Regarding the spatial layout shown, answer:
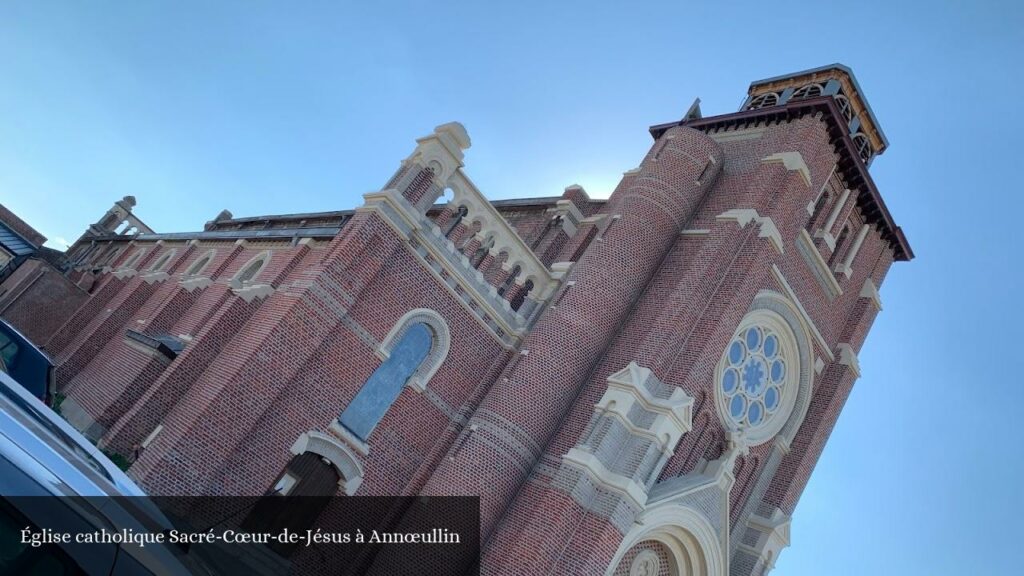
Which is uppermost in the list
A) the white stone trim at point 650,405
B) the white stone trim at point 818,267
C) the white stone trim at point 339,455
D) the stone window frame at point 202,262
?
the white stone trim at point 818,267

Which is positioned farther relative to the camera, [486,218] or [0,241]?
[0,241]

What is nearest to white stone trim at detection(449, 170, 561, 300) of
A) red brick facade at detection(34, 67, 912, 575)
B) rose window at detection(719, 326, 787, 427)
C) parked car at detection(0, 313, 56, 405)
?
red brick facade at detection(34, 67, 912, 575)

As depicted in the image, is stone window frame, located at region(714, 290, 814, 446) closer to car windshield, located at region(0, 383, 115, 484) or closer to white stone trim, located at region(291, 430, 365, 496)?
white stone trim, located at region(291, 430, 365, 496)

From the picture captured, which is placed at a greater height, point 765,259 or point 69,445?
point 765,259

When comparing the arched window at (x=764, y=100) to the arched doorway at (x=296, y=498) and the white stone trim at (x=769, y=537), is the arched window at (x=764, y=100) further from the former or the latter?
the arched doorway at (x=296, y=498)

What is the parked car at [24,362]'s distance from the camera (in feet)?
39.6

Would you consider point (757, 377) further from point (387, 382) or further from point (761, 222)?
point (387, 382)

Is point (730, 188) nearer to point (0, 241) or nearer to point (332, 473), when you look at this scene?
point (332, 473)

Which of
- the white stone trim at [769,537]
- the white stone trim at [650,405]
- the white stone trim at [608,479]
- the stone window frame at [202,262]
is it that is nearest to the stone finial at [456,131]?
the white stone trim at [650,405]

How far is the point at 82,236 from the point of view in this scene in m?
41.7

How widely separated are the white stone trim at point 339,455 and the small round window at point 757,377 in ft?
30.6

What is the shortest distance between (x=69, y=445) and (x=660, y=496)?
37.6 feet

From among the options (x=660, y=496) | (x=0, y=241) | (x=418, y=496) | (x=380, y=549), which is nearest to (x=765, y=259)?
(x=660, y=496)
